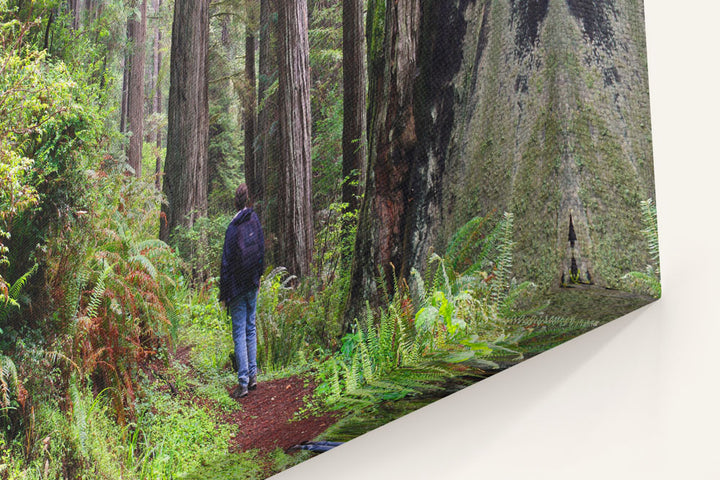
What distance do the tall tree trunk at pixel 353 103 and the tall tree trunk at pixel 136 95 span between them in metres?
1.00

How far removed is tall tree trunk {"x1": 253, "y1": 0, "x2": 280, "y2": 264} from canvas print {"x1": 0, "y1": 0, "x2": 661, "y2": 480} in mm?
13

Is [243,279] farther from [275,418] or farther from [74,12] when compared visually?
[74,12]

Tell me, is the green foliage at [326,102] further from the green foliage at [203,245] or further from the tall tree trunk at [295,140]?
the green foliage at [203,245]

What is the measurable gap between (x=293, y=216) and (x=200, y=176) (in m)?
0.46

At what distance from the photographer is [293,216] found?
3.04 m

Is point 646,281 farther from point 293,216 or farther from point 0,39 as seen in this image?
point 0,39

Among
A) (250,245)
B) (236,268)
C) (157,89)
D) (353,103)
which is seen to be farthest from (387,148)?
(157,89)

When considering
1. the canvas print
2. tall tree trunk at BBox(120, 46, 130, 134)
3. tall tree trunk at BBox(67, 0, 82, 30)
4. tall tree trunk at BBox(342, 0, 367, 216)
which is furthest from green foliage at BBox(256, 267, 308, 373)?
tall tree trunk at BBox(67, 0, 82, 30)

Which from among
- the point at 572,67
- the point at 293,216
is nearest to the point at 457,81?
the point at 572,67

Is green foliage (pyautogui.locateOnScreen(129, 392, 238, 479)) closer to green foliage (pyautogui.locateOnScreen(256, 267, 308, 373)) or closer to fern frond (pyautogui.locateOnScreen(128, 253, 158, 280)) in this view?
green foliage (pyautogui.locateOnScreen(256, 267, 308, 373))

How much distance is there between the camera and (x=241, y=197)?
9.46 feet

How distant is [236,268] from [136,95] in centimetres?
81

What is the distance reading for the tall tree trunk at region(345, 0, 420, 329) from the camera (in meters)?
3.36

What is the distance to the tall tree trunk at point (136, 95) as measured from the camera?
2633 mm
